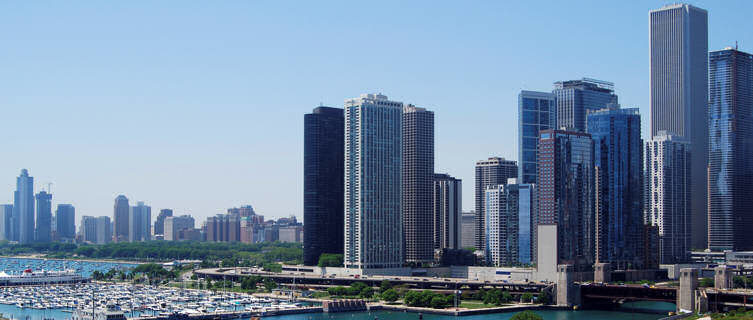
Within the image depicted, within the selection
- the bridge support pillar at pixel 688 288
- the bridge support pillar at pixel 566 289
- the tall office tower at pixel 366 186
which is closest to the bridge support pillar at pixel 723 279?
the bridge support pillar at pixel 688 288

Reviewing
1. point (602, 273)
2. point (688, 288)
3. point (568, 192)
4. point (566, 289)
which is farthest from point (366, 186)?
point (688, 288)

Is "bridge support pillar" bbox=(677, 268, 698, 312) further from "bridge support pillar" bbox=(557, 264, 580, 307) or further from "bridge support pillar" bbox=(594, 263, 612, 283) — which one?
"bridge support pillar" bbox=(594, 263, 612, 283)

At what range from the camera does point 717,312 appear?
5236 inches

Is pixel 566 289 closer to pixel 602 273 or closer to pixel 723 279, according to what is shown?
pixel 602 273

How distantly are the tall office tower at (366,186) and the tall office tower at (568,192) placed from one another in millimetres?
31886

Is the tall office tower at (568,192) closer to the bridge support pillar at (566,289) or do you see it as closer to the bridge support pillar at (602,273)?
the bridge support pillar at (602,273)

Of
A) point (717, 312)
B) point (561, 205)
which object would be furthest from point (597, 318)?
point (561, 205)

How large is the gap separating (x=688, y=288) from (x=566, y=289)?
23.3 metres

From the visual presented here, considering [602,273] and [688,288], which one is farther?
[602,273]

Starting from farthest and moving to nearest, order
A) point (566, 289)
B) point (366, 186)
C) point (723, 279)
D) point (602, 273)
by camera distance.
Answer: point (366, 186) → point (602, 273) → point (566, 289) → point (723, 279)

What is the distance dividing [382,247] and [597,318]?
63.7 metres

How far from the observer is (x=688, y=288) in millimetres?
139375

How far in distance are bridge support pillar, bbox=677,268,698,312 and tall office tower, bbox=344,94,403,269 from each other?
234 feet

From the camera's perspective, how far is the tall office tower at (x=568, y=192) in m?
183
